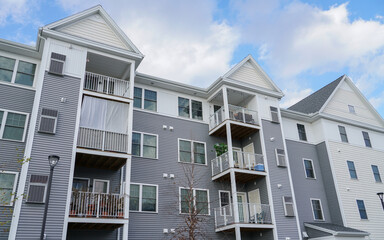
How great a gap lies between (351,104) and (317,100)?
2.92 metres

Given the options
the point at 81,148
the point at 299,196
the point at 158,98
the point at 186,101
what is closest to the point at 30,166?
the point at 81,148

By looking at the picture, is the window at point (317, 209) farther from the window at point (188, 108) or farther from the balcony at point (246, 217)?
the window at point (188, 108)

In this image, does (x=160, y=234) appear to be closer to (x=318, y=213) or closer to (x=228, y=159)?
(x=228, y=159)

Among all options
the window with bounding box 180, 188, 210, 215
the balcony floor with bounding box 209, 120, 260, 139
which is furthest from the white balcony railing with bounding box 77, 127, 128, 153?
the balcony floor with bounding box 209, 120, 260, 139

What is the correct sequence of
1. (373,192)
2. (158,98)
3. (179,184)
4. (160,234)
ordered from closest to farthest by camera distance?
(160,234)
(179,184)
(158,98)
(373,192)

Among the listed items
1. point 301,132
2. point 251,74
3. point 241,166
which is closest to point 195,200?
point 241,166

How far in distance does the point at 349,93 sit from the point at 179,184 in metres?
17.7

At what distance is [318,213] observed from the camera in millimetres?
22516

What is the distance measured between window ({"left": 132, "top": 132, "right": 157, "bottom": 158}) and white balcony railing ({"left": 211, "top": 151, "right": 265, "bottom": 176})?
151 inches

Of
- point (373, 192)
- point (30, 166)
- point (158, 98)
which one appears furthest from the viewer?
point (373, 192)

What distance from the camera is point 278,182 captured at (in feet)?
67.3

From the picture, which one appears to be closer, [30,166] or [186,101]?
[30,166]

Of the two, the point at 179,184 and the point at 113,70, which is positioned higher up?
the point at 113,70

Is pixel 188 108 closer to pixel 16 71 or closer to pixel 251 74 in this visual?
pixel 251 74
